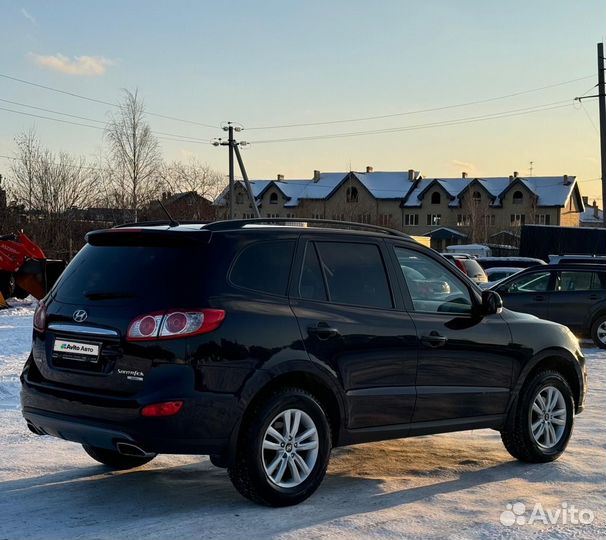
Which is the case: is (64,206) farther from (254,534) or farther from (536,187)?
(536,187)

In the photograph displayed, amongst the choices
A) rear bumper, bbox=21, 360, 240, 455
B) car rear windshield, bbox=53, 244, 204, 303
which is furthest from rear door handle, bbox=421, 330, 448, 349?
car rear windshield, bbox=53, 244, 204, 303

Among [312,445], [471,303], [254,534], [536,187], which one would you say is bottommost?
[254,534]

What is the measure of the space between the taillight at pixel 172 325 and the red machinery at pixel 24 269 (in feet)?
54.9

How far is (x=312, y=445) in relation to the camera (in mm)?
5320

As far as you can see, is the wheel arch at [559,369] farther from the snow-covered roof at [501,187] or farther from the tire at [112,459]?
the snow-covered roof at [501,187]

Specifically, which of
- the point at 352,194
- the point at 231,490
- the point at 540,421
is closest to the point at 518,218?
the point at 352,194

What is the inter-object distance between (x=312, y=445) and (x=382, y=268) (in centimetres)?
140

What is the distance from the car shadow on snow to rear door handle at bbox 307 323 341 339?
1.07 m

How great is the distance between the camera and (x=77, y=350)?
511 cm

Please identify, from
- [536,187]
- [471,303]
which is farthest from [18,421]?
[536,187]

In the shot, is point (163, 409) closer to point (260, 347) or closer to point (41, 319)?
point (260, 347)

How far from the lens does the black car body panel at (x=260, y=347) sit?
4.86 metres

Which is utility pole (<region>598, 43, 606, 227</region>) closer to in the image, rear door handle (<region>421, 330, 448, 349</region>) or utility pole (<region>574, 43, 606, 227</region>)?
utility pole (<region>574, 43, 606, 227</region>)

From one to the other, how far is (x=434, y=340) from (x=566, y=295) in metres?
10.2
